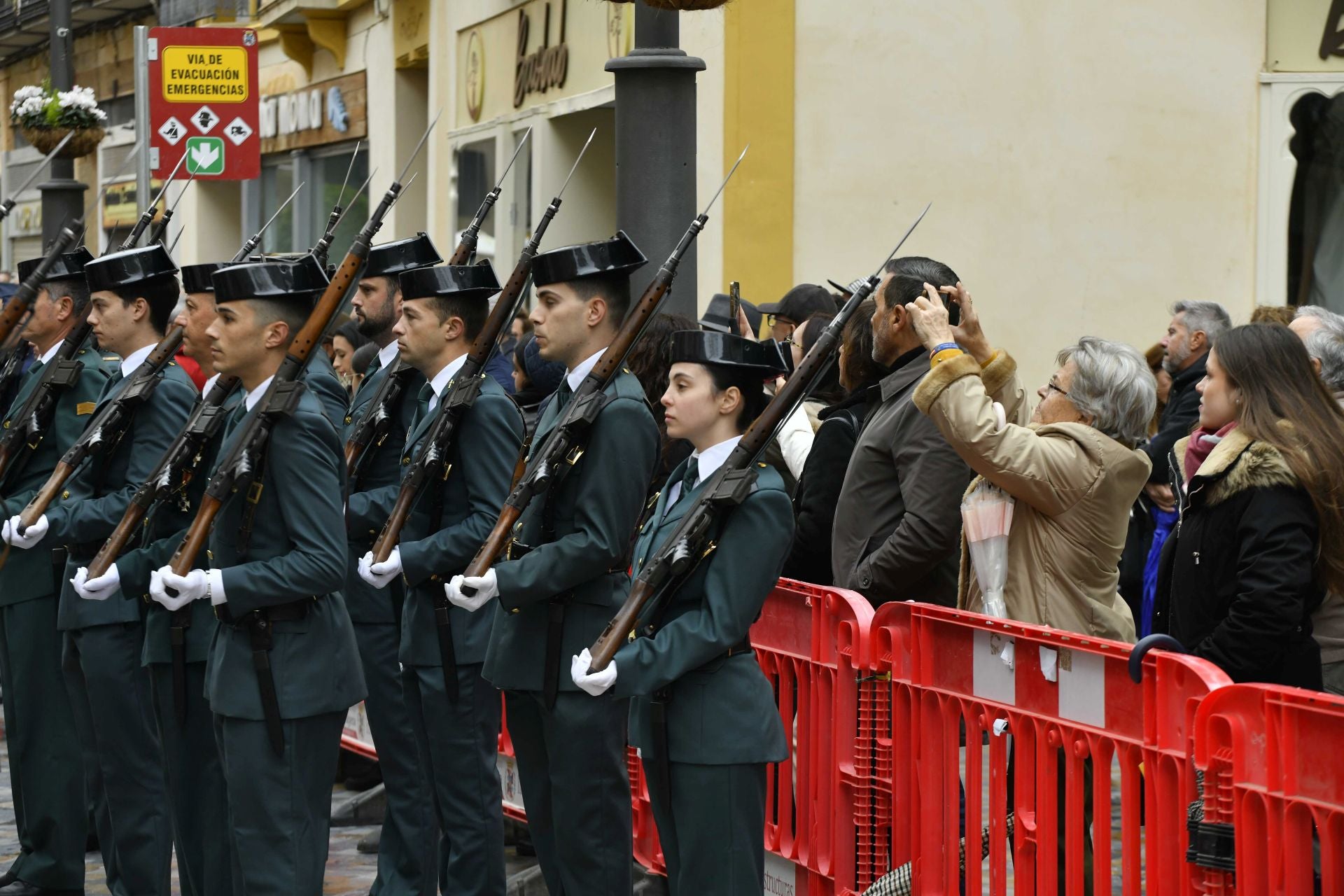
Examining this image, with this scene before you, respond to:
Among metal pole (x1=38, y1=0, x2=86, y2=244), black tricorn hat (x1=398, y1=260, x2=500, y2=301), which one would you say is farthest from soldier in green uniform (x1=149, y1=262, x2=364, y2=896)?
metal pole (x1=38, y1=0, x2=86, y2=244)

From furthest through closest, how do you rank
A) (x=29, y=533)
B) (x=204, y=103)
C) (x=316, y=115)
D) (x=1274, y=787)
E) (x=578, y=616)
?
1. (x=316, y=115)
2. (x=204, y=103)
3. (x=29, y=533)
4. (x=578, y=616)
5. (x=1274, y=787)

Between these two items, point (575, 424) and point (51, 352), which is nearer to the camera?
point (575, 424)

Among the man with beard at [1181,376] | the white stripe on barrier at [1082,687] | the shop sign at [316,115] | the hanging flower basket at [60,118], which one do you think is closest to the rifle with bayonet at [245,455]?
the white stripe on barrier at [1082,687]

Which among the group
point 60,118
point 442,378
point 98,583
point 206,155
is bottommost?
point 98,583

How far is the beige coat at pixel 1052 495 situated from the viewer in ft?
16.8

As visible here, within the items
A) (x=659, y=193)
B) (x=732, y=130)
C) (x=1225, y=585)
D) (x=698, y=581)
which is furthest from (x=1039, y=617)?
(x=732, y=130)

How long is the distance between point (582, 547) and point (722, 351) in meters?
0.64

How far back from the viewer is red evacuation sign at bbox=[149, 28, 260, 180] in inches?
417

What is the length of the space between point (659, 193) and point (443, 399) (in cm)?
98

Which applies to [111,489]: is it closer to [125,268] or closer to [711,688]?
[125,268]

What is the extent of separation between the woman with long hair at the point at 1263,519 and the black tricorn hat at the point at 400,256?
295cm

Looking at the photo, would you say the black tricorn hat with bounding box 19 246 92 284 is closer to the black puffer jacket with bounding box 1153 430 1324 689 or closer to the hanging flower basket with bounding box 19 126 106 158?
the black puffer jacket with bounding box 1153 430 1324 689

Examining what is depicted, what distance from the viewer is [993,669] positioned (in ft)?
14.9

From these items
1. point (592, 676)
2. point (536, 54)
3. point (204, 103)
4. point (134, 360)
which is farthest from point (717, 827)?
point (536, 54)
